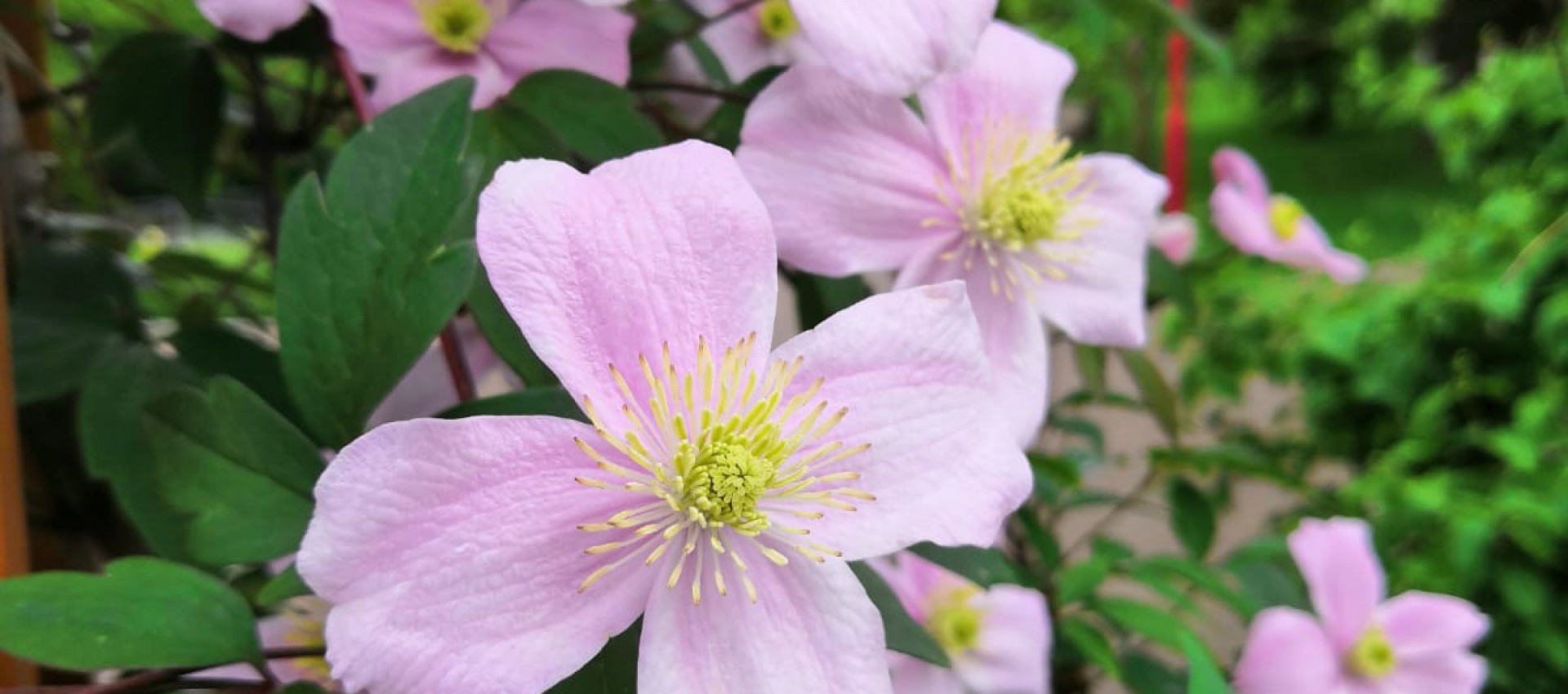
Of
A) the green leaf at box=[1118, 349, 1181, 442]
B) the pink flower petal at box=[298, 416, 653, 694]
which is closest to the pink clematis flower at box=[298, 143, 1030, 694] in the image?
the pink flower petal at box=[298, 416, 653, 694]

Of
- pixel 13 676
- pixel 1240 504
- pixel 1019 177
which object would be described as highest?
pixel 1019 177

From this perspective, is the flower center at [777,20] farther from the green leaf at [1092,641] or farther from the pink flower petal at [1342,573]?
the pink flower petal at [1342,573]

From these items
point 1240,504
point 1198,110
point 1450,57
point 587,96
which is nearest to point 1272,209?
point 587,96

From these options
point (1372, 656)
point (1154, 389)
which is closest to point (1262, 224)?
point (1154, 389)

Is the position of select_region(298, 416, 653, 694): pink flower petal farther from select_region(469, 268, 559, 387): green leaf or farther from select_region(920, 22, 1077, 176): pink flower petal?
select_region(920, 22, 1077, 176): pink flower petal

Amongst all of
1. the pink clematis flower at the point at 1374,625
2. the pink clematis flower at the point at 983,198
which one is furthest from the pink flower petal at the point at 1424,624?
the pink clematis flower at the point at 983,198

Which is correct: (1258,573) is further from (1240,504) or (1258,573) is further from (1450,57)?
(1450,57)
